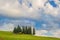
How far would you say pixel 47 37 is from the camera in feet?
42.1

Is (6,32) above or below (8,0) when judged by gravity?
below

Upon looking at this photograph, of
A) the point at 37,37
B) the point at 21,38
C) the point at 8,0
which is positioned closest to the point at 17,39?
the point at 21,38

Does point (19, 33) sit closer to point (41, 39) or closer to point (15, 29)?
point (15, 29)

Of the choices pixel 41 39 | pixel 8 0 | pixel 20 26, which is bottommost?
pixel 41 39

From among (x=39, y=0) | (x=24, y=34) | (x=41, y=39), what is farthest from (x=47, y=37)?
(x=39, y=0)

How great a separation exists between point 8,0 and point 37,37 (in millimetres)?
2770

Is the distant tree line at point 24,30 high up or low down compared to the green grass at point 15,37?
up

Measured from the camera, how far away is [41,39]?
42.0 feet

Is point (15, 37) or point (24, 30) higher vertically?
point (24, 30)

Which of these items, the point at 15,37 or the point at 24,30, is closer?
the point at 15,37

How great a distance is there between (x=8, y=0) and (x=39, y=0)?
184 centimetres

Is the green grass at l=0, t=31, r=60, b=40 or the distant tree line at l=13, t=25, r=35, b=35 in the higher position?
the distant tree line at l=13, t=25, r=35, b=35

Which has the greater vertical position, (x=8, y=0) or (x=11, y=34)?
(x=8, y=0)

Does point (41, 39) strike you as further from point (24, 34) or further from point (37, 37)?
point (24, 34)
